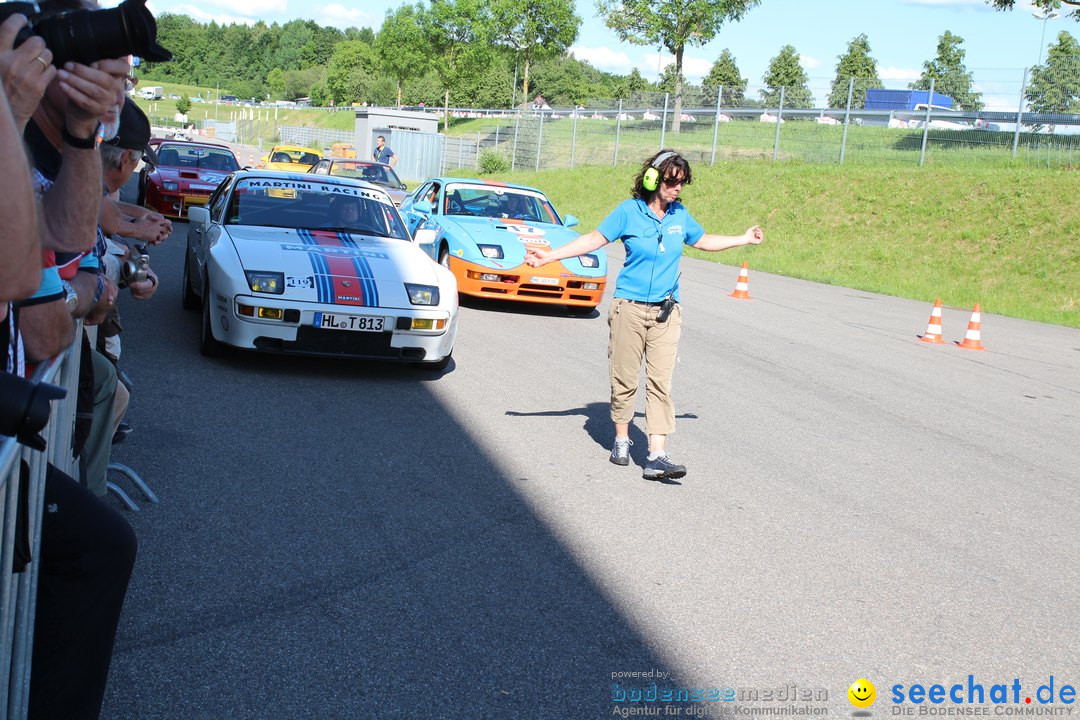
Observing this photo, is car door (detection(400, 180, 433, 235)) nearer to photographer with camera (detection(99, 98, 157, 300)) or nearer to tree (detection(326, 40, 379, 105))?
photographer with camera (detection(99, 98, 157, 300))

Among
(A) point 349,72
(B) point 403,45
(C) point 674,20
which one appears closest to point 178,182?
(C) point 674,20

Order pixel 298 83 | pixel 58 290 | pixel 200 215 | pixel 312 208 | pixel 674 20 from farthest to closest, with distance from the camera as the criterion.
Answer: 1. pixel 298 83
2. pixel 674 20
3. pixel 312 208
4. pixel 200 215
5. pixel 58 290

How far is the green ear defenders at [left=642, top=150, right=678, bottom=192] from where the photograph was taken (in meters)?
6.17

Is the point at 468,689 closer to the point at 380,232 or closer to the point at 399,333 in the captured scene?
the point at 399,333

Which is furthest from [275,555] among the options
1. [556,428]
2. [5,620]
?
[556,428]

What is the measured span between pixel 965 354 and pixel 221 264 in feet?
27.9

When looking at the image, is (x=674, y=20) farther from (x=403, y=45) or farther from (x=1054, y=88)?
(x=403, y=45)

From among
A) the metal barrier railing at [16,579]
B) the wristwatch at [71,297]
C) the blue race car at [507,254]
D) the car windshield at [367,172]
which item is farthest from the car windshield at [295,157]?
the metal barrier railing at [16,579]

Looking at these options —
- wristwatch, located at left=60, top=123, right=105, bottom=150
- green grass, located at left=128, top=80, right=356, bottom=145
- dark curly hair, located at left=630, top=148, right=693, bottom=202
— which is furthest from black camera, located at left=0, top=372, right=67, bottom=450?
green grass, located at left=128, top=80, right=356, bottom=145

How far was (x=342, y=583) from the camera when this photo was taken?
4211 mm

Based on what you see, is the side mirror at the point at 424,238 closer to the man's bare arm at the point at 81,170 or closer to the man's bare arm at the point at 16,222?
the man's bare arm at the point at 81,170

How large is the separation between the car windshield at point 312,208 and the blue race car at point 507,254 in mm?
1758

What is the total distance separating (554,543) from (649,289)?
1974 mm

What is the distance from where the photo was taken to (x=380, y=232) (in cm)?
947
